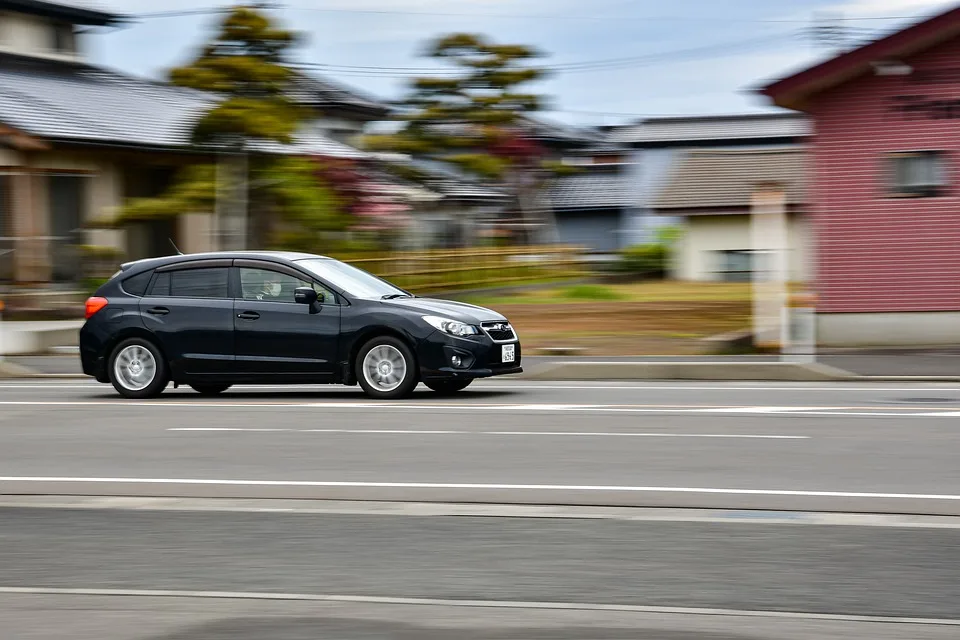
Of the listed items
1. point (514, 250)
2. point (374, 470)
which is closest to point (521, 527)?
point (374, 470)

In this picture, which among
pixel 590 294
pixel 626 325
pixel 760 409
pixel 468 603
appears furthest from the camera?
pixel 590 294

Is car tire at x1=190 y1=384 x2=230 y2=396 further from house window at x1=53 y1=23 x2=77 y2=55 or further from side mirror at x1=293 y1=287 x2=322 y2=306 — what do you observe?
house window at x1=53 y1=23 x2=77 y2=55

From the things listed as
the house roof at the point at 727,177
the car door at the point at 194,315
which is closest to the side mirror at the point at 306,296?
the car door at the point at 194,315

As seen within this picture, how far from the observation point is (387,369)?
14.1 meters

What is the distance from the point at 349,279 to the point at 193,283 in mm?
1711

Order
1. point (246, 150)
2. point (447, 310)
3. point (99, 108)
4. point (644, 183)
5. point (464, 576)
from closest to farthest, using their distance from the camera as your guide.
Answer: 1. point (464, 576)
2. point (447, 310)
3. point (246, 150)
4. point (99, 108)
5. point (644, 183)

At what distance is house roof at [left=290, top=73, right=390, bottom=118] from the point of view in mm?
47594

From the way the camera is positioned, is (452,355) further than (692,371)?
No

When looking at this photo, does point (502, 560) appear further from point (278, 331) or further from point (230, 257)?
point (230, 257)

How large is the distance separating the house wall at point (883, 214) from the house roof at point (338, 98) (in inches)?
1077

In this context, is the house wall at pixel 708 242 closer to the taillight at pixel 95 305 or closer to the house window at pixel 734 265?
the house window at pixel 734 265

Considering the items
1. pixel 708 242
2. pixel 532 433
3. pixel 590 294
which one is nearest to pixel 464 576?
pixel 532 433

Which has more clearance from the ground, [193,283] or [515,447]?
[193,283]

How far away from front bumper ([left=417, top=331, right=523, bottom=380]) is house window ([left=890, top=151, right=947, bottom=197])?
9.91 meters
